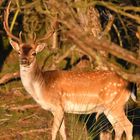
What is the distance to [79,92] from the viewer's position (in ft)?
25.8

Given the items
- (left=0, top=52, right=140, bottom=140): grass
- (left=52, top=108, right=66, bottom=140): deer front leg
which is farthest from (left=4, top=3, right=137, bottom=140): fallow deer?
(left=0, top=52, right=140, bottom=140): grass

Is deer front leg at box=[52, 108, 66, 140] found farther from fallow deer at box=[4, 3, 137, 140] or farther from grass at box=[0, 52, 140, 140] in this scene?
grass at box=[0, 52, 140, 140]

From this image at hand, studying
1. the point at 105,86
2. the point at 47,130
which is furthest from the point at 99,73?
the point at 47,130

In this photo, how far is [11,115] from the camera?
33.0 feet

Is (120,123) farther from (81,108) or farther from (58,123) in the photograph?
(58,123)

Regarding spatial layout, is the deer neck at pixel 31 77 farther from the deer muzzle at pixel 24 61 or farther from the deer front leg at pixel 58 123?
the deer front leg at pixel 58 123

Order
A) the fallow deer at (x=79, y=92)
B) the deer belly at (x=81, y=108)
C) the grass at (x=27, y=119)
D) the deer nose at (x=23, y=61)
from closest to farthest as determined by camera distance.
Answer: the deer nose at (x=23, y=61), the deer belly at (x=81, y=108), the fallow deer at (x=79, y=92), the grass at (x=27, y=119)

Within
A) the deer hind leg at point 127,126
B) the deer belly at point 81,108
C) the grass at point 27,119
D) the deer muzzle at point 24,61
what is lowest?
the grass at point 27,119

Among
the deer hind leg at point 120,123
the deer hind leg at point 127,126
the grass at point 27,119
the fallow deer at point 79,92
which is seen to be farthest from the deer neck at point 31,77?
the deer hind leg at point 127,126

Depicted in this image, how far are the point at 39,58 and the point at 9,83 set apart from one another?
4.05 ft

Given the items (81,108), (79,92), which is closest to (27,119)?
(79,92)

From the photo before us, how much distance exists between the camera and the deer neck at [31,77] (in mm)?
7691

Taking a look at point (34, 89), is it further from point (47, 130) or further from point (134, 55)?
point (134, 55)

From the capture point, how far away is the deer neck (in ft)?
25.2
